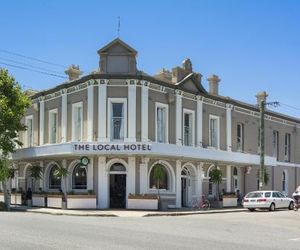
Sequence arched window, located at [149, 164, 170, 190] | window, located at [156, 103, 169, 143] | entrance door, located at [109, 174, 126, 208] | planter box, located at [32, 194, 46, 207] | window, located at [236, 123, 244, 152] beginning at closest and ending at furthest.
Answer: arched window, located at [149, 164, 170, 190] → entrance door, located at [109, 174, 126, 208] → window, located at [156, 103, 169, 143] → planter box, located at [32, 194, 46, 207] → window, located at [236, 123, 244, 152]

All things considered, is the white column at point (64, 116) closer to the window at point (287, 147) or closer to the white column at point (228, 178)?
the white column at point (228, 178)

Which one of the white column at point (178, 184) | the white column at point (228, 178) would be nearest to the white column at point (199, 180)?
the white column at point (178, 184)

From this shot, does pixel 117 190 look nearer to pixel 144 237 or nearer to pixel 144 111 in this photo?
pixel 144 111

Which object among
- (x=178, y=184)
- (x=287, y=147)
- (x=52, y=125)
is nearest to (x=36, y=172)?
(x=52, y=125)

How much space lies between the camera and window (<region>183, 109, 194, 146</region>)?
37438mm

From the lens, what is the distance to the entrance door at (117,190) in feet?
111

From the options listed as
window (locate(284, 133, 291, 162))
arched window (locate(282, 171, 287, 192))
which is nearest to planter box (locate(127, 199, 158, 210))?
arched window (locate(282, 171, 287, 192))

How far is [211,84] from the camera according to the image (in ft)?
139

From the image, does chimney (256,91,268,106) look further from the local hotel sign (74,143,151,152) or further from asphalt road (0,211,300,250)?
asphalt road (0,211,300,250)

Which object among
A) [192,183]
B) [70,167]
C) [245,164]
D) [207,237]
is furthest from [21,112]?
[207,237]

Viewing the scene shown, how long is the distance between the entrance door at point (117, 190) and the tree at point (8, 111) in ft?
21.2

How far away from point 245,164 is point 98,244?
2965 centimetres

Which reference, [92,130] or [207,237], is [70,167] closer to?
[92,130]

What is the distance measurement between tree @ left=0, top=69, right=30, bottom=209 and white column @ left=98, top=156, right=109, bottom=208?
5726mm
